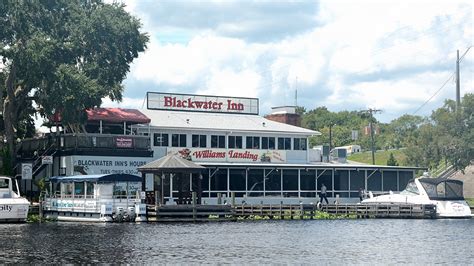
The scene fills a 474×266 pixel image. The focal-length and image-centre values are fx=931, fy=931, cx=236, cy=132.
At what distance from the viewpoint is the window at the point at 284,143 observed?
270 ft

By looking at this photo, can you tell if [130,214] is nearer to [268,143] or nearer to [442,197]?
[268,143]

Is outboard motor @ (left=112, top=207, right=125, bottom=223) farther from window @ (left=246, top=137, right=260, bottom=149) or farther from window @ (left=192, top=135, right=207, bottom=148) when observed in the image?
window @ (left=246, top=137, right=260, bottom=149)

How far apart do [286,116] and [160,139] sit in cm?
1872

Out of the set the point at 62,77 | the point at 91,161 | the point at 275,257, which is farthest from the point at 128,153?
the point at 275,257

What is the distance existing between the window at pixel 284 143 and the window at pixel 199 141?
24.7ft

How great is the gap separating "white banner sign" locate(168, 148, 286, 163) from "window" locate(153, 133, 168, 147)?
0.77 meters

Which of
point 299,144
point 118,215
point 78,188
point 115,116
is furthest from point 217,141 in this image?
point 118,215

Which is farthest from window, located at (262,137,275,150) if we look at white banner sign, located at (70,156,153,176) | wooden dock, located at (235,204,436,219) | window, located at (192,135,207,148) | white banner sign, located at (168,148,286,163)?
white banner sign, located at (70,156,153,176)

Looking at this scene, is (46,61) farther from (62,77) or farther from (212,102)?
(212,102)

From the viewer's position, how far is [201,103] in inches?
3322

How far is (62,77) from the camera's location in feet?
220

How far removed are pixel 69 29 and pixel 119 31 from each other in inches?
159

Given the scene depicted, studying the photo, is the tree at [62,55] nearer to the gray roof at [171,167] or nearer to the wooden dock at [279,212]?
the gray roof at [171,167]

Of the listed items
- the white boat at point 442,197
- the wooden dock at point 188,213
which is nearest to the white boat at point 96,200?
the wooden dock at point 188,213
